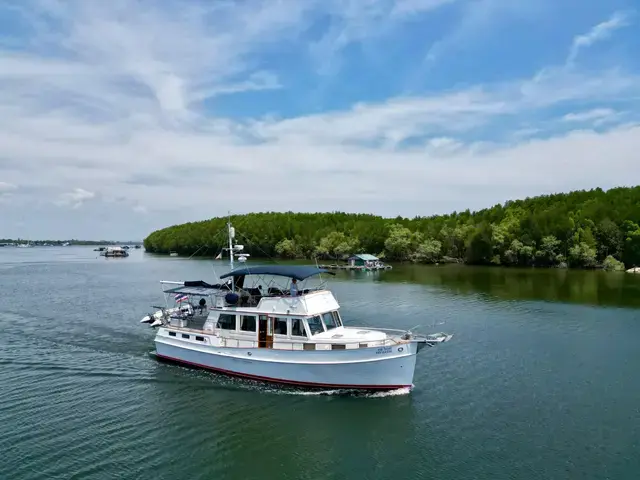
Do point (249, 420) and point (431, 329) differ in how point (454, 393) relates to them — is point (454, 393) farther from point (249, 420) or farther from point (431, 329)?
point (431, 329)

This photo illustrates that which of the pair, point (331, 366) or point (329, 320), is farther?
point (329, 320)

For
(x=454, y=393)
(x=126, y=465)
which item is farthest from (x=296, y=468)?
(x=454, y=393)

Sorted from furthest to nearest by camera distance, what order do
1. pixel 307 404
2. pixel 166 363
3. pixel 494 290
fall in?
pixel 494 290 → pixel 166 363 → pixel 307 404

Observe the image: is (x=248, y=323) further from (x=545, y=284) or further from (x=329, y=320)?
(x=545, y=284)

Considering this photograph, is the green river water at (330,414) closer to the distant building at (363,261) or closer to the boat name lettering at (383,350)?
the boat name lettering at (383,350)

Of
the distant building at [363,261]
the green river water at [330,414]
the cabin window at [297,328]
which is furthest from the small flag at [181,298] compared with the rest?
the distant building at [363,261]

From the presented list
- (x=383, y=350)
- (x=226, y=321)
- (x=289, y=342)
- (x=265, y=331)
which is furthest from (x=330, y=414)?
(x=226, y=321)
